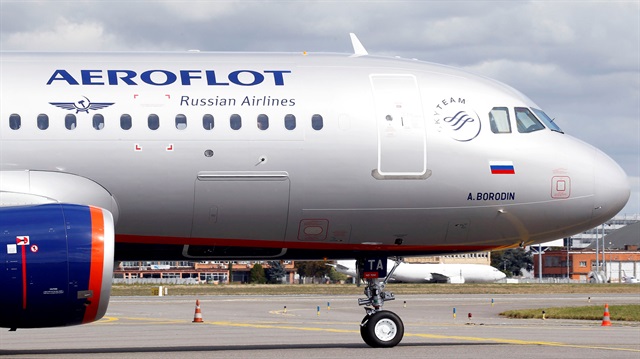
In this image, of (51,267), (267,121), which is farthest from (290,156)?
(51,267)

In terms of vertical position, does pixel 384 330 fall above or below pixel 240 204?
below

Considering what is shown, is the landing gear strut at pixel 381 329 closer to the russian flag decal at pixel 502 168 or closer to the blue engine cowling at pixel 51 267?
the russian flag decal at pixel 502 168

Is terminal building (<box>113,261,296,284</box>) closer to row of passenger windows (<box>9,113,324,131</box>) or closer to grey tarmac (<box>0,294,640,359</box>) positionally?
grey tarmac (<box>0,294,640,359</box>)

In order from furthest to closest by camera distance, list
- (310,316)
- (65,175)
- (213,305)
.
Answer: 1. (213,305)
2. (310,316)
3. (65,175)

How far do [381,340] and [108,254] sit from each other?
6.30 metres

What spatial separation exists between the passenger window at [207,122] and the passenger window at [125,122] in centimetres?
131

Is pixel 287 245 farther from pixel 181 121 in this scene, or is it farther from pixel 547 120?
pixel 547 120

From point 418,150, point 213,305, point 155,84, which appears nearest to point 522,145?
point 418,150

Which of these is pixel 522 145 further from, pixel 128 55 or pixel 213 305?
pixel 213 305

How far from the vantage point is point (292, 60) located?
2180cm

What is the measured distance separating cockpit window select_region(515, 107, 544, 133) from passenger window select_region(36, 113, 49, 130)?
883 cm

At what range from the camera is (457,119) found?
21.7m

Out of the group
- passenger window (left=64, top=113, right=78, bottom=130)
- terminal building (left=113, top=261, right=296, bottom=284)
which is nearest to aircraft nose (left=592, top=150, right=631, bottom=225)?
passenger window (left=64, top=113, right=78, bottom=130)

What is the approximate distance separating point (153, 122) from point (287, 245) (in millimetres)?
3557
